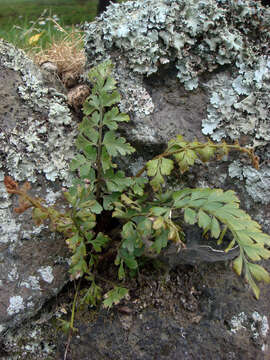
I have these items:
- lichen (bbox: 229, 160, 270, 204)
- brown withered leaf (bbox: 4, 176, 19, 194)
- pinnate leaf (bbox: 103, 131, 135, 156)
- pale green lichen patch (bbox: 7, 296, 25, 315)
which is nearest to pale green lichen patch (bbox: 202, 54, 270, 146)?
lichen (bbox: 229, 160, 270, 204)

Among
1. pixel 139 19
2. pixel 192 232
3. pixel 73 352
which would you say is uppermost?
pixel 139 19

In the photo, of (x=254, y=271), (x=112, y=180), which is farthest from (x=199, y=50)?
(x=254, y=271)

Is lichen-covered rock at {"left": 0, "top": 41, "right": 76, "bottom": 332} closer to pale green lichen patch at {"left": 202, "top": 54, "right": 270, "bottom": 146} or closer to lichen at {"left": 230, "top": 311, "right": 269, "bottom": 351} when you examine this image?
pale green lichen patch at {"left": 202, "top": 54, "right": 270, "bottom": 146}

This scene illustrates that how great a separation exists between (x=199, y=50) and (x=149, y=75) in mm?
317

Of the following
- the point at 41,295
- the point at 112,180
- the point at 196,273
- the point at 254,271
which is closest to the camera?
the point at 254,271

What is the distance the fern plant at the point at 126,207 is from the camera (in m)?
1.43

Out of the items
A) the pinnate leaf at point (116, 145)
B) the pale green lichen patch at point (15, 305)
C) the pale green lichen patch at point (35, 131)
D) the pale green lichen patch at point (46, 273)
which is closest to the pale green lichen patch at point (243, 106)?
the pinnate leaf at point (116, 145)

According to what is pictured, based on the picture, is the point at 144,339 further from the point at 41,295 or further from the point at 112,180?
the point at 112,180

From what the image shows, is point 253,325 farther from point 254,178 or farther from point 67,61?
point 67,61

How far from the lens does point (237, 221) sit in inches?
56.7

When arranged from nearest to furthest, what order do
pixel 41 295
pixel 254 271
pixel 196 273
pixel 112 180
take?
1. pixel 254 271
2. pixel 112 180
3. pixel 41 295
4. pixel 196 273

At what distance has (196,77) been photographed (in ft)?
6.46

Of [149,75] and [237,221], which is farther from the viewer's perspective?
[149,75]

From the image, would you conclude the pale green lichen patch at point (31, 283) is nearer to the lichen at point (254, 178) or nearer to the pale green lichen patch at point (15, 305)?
the pale green lichen patch at point (15, 305)
